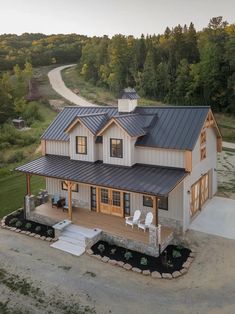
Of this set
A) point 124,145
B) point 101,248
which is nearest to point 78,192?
point 124,145

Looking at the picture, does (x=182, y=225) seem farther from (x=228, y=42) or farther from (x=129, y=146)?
(x=228, y=42)

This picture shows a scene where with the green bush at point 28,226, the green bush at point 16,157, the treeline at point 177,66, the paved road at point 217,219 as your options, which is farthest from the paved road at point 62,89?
the green bush at point 28,226

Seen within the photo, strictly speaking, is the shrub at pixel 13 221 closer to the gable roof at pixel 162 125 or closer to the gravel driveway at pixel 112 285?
the gravel driveway at pixel 112 285

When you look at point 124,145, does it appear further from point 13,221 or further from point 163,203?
point 13,221

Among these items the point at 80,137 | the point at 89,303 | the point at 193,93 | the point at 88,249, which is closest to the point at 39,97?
the point at 193,93

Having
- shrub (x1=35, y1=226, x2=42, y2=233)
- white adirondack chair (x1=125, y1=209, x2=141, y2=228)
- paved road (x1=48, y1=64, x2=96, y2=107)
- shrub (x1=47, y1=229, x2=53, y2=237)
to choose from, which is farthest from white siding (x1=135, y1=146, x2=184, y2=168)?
paved road (x1=48, y1=64, x2=96, y2=107)

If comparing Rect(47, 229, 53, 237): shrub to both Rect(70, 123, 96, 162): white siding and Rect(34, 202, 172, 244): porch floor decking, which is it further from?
Rect(70, 123, 96, 162): white siding
